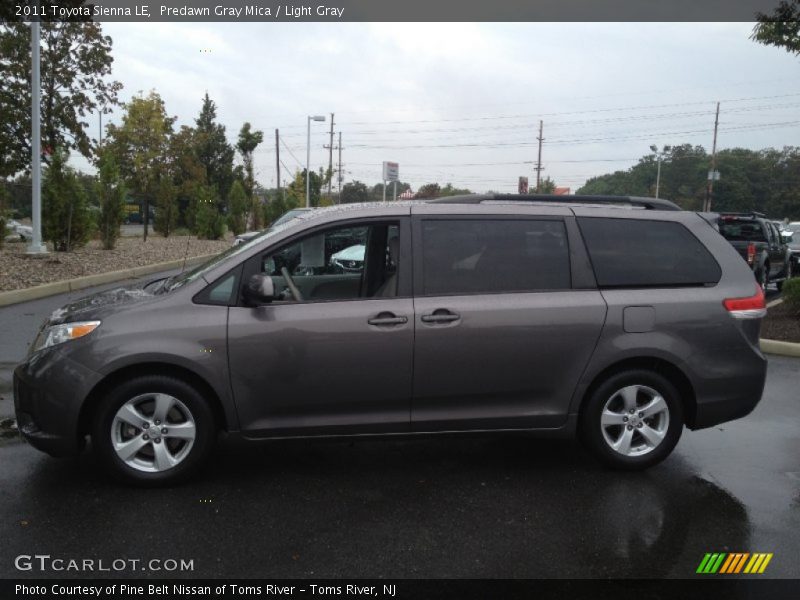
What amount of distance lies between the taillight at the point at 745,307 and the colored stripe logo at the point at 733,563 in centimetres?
167

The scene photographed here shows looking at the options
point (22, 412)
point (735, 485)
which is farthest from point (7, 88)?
point (735, 485)

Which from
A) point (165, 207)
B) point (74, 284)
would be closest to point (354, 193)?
point (165, 207)

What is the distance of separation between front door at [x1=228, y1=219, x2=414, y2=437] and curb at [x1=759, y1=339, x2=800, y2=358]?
644 cm

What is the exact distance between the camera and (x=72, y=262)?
16.4 meters

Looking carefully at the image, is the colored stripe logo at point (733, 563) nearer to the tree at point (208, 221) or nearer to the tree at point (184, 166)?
the tree at point (208, 221)

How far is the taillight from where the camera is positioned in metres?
4.68

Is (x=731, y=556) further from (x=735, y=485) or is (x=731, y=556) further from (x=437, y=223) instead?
(x=437, y=223)

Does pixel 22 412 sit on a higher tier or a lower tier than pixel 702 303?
lower

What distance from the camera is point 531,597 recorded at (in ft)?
10.3

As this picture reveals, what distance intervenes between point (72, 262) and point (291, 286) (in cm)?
1380

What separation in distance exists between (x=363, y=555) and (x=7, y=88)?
39.1 metres

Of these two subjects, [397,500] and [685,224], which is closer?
[397,500]

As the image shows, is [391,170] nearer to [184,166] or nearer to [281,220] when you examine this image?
[184,166]

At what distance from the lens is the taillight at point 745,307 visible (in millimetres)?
4684
